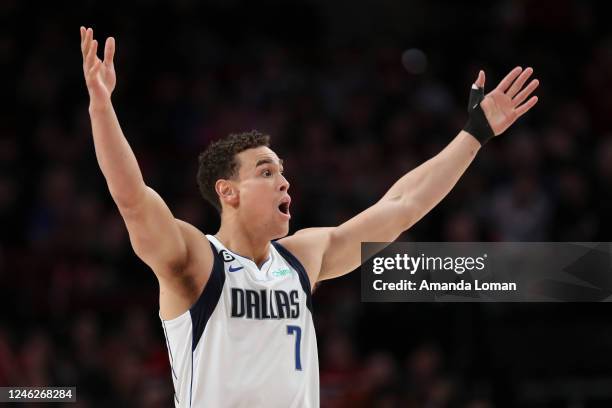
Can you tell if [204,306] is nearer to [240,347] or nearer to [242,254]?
[240,347]

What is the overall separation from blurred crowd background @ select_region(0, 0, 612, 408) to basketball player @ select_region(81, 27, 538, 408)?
11.1 feet

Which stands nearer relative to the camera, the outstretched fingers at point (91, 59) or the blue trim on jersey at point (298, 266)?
the outstretched fingers at point (91, 59)

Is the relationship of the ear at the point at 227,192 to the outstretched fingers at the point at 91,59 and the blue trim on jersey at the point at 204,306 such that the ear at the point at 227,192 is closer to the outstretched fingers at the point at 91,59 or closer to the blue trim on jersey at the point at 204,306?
the blue trim on jersey at the point at 204,306

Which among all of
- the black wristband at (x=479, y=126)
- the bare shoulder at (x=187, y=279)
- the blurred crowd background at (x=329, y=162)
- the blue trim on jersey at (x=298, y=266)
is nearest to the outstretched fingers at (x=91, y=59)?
the bare shoulder at (x=187, y=279)

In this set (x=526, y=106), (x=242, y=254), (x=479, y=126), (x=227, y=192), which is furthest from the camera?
(x=479, y=126)

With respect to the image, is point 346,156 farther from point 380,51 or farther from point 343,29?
point 343,29

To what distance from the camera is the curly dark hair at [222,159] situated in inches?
205

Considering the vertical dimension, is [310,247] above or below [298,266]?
above

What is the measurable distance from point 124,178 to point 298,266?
1295 mm

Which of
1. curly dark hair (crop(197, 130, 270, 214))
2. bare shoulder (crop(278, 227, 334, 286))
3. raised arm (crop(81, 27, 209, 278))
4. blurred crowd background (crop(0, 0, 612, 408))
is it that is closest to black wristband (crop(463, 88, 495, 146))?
bare shoulder (crop(278, 227, 334, 286))

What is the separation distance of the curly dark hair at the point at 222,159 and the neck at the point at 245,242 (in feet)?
0.79

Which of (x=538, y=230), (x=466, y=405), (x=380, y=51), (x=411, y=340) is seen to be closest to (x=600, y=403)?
(x=466, y=405)

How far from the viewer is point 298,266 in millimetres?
5145

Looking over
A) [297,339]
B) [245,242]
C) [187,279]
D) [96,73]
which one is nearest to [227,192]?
[245,242]
